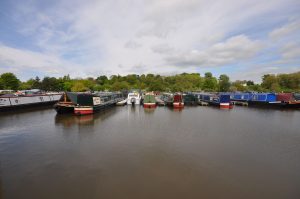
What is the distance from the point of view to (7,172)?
34.0ft

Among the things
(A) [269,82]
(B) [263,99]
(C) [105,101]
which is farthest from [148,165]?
(A) [269,82]

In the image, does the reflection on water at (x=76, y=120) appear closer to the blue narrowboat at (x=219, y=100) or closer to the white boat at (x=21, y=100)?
the white boat at (x=21, y=100)

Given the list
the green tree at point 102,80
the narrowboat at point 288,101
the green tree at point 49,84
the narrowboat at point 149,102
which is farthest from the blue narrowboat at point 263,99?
the green tree at point 102,80

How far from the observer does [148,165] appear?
37.3ft

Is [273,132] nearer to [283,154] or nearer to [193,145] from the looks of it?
[283,154]

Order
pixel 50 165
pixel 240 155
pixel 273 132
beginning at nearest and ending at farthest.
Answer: pixel 50 165, pixel 240 155, pixel 273 132

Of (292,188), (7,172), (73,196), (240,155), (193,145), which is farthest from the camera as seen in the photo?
(193,145)

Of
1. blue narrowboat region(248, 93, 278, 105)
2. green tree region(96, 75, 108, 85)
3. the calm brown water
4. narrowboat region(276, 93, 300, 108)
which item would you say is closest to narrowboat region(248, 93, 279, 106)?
blue narrowboat region(248, 93, 278, 105)

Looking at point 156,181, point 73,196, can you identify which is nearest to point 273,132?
point 156,181

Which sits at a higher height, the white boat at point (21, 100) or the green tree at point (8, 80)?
the green tree at point (8, 80)

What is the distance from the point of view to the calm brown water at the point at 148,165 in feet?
28.5

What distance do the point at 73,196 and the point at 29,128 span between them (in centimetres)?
1627

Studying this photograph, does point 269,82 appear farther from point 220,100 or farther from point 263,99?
point 220,100

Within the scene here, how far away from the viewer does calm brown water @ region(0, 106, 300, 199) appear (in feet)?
28.5
